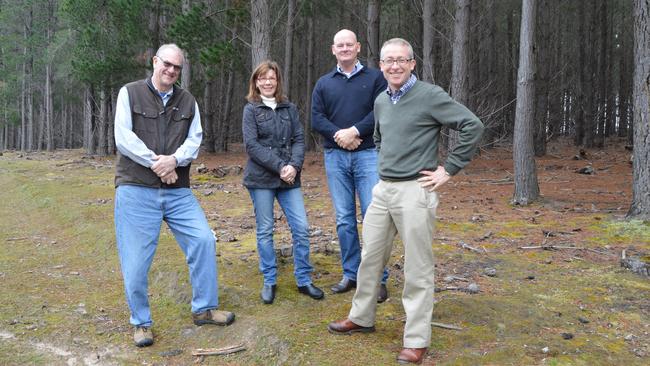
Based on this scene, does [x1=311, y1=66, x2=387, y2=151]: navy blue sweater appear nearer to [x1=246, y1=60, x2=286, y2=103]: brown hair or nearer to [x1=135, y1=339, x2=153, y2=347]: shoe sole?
[x1=246, y1=60, x2=286, y2=103]: brown hair

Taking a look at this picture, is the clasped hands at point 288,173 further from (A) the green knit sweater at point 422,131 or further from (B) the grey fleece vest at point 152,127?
(A) the green knit sweater at point 422,131

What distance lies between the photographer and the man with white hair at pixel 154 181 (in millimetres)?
3887

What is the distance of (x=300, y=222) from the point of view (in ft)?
14.7

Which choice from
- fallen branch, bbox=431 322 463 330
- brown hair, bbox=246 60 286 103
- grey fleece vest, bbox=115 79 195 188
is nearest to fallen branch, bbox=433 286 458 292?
fallen branch, bbox=431 322 463 330

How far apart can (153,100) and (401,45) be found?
1931mm

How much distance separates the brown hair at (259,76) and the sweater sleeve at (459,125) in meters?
1.56

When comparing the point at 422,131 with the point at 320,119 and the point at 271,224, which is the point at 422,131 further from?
the point at 271,224

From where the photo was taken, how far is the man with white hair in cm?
389

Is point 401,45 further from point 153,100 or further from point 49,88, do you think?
point 49,88

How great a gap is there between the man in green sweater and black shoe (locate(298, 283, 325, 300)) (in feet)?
3.97

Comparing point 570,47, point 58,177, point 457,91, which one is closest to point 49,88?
point 58,177

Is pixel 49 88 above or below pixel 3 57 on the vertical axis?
below

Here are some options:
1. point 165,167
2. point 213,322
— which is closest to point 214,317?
point 213,322

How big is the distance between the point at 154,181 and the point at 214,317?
1.21 metres
